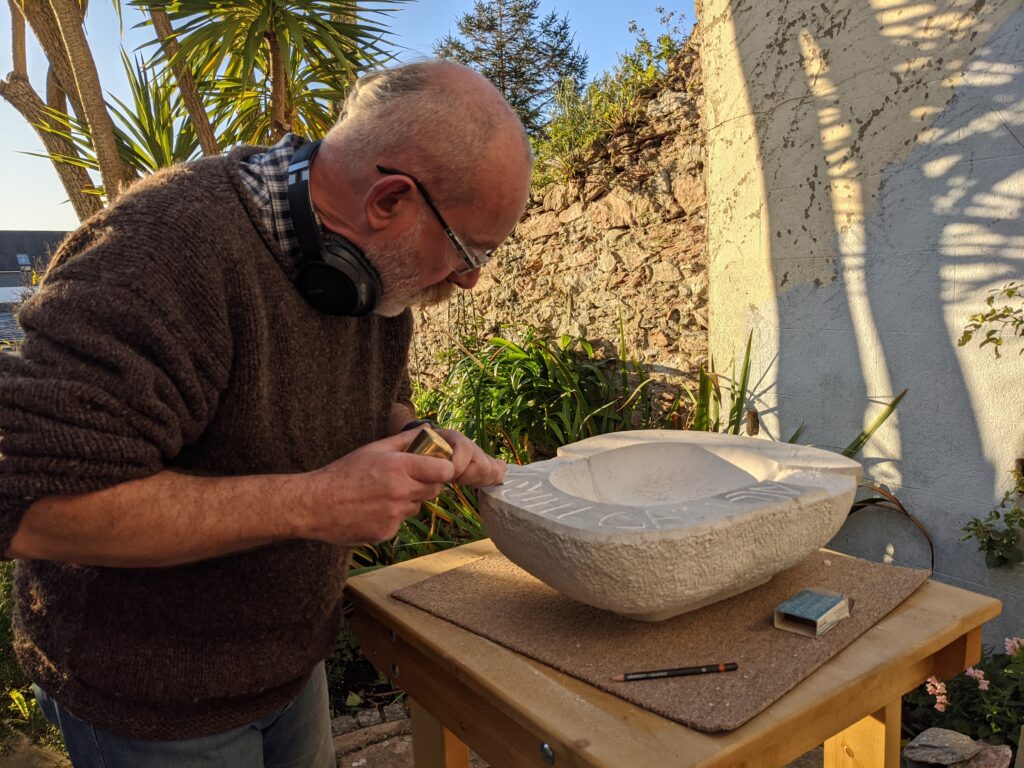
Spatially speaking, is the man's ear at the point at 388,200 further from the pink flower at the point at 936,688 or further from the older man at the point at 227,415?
the pink flower at the point at 936,688

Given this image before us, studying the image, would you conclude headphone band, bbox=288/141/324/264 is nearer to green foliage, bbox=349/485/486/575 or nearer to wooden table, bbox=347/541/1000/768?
wooden table, bbox=347/541/1000/768

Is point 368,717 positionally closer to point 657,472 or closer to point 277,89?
point 657,472

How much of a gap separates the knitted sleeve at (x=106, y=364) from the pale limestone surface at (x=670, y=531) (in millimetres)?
556

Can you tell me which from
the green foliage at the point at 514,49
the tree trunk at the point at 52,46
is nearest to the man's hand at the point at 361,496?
the tree trunk at the point at 52,46

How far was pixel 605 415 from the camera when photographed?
3.65 m

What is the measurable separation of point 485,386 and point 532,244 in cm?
109

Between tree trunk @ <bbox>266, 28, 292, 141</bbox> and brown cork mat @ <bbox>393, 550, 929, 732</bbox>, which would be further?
tree trunk @ <bbox>266, 28, 292, 141</bbox>

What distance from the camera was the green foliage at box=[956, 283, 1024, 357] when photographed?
209 cm

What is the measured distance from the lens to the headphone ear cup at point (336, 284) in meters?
1.08

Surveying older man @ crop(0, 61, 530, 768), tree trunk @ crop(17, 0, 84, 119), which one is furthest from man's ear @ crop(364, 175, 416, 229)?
tree trunk @ crop(17, 0, 84, 119)

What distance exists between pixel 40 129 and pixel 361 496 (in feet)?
16.5

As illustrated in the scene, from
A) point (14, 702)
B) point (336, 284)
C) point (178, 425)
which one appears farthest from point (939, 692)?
point (14, 702)

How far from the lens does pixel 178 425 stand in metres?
0.92

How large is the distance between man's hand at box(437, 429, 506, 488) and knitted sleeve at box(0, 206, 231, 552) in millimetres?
414
